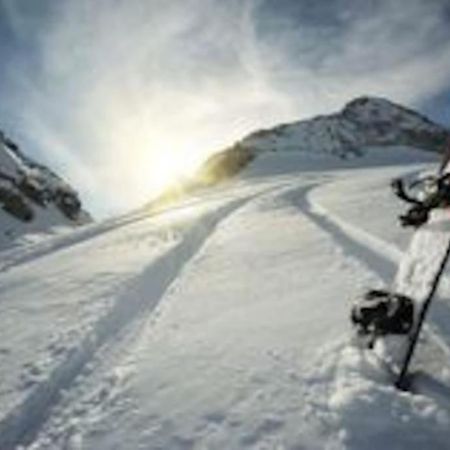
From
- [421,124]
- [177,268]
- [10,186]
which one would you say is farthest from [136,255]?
[421,124]

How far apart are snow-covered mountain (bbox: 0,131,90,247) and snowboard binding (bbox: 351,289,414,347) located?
3227 centimetres

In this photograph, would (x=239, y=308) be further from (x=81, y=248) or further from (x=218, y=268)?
(x=81, y=248)

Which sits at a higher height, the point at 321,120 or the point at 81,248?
the point at 321,120

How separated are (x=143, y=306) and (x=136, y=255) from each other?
5.65m

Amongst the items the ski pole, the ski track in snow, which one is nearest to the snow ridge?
the ski track in snow

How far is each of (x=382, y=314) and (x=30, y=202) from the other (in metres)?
44.9

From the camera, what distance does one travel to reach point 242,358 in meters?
6.77

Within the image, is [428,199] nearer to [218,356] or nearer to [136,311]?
[218,356]

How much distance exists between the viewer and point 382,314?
5.90m

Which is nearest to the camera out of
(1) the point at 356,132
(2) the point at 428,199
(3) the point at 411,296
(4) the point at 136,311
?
(3) the point at 411,296

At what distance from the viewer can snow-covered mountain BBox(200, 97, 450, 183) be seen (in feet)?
285

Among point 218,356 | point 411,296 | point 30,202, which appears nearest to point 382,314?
point 411,296

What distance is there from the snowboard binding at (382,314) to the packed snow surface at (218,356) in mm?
265

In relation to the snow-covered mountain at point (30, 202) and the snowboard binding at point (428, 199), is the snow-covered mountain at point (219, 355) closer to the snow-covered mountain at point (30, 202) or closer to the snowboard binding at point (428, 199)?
the snowboard binding at point (428, 199)
